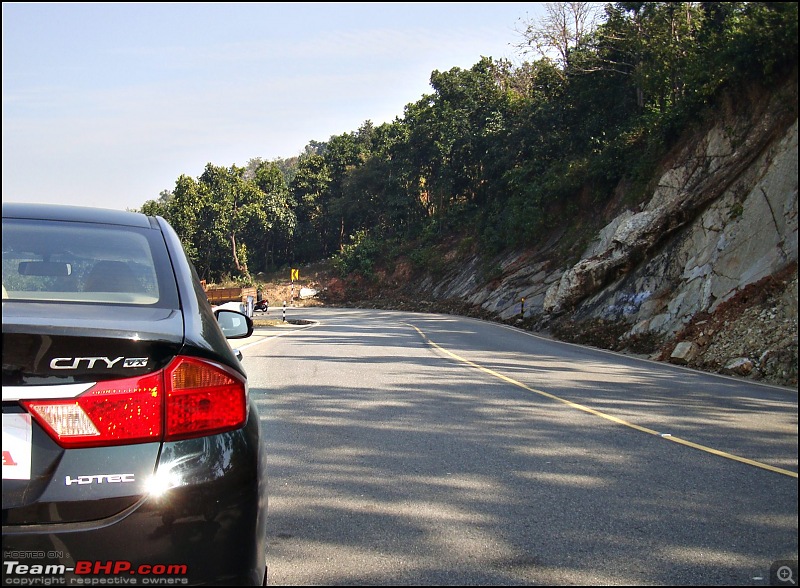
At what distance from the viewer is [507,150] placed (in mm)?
46500

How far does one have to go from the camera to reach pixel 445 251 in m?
54.8

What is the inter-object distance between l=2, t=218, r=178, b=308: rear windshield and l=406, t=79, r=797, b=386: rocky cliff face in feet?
40.1

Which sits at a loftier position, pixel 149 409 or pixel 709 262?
pixel 709 262

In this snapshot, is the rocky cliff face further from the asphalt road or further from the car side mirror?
the car side mirror

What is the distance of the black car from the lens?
8.09 feet

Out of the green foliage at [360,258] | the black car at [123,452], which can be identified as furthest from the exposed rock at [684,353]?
the green foliage at [360,258]

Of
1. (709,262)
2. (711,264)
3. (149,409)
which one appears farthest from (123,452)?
(709,262)

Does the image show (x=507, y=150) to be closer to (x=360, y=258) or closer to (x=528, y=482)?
(x=360, y=258)

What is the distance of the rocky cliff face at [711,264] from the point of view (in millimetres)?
15203

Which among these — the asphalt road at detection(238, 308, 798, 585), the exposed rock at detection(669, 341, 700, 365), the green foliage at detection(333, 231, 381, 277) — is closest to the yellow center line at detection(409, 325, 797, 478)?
the asphalt road at detection(238, 308, 798, 585)

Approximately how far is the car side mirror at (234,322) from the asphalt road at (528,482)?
46.4 inches

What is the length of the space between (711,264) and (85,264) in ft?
60.4

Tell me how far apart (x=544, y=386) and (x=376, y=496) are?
235 inches

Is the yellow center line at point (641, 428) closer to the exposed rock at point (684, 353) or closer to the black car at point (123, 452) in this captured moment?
the black car at point (123, 452)
